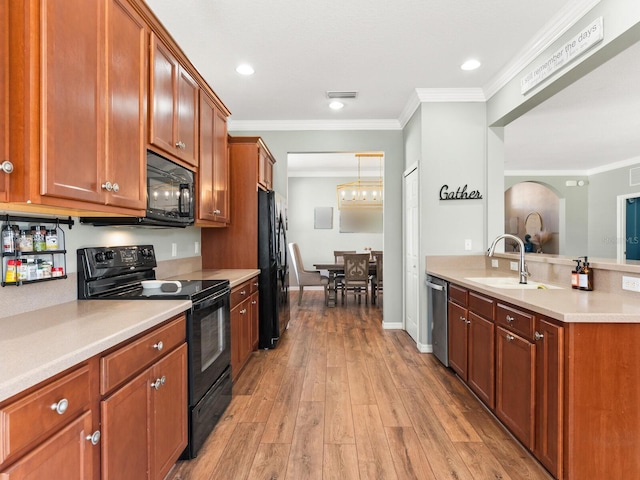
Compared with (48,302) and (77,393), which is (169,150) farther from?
(77,393)

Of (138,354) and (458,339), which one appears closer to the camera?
(138,354)

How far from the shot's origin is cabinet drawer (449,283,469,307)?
8.86 ft

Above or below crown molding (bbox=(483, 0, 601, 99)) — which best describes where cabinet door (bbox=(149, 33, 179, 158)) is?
below

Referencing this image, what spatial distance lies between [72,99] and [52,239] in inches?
28.1

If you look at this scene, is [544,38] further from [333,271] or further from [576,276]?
[333,271]

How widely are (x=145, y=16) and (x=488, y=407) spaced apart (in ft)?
9.96

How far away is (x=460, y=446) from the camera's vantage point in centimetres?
199

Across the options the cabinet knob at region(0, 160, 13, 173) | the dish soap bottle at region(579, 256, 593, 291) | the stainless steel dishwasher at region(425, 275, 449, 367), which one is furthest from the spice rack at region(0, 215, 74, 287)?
the dish soap bottle at region(579, 256, 593, 291)

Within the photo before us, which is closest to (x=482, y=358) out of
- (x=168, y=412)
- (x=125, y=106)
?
(x=168, y=412)

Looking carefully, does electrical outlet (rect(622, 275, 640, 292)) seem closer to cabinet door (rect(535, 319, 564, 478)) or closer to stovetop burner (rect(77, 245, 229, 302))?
cabinet door (rect(535, 319, 564, 478))

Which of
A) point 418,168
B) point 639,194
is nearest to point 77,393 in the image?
point 418,168

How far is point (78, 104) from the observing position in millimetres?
1327

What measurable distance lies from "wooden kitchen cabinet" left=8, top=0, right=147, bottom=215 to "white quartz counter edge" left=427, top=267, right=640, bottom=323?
202cm

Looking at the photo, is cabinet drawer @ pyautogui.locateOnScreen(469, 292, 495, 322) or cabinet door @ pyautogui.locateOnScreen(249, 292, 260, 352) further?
cabinet door @ pyautogui.locateOnScreen(249, 292, 260, 352)
